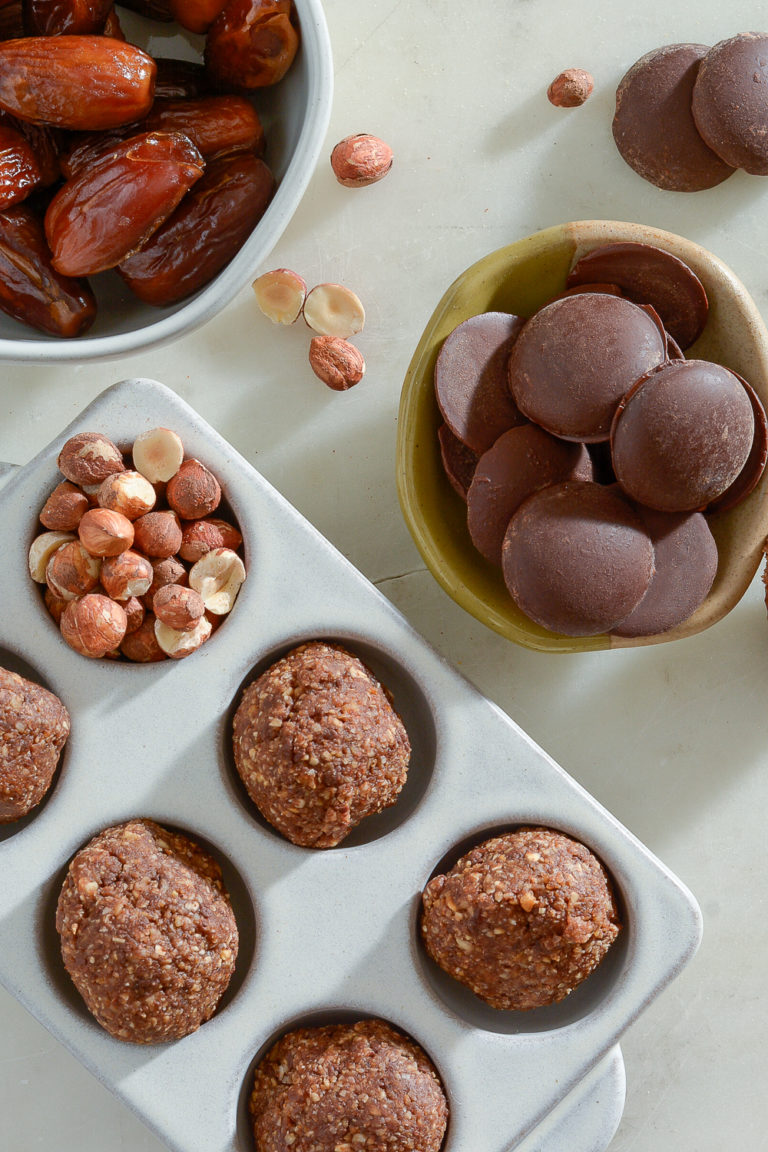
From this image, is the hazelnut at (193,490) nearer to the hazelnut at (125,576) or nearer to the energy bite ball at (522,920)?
the hazelnut at (125,576)

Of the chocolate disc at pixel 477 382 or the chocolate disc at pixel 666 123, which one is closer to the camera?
the chocolate disc at pixel 477 382

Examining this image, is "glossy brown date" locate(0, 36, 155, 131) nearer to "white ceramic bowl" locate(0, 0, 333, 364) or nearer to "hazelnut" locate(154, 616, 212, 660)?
"white ceramic bowl" locate(0, 0, 333, 364)

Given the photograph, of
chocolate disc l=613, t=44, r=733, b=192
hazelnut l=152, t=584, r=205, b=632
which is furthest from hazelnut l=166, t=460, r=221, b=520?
chocolate disc l=613, t=44, r=733, b=192

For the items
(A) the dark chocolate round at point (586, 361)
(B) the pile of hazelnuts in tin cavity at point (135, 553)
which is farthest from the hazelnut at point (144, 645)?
(A) the dark chocolate round at point (586, 361)

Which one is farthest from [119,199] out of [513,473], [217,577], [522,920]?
[522,920]

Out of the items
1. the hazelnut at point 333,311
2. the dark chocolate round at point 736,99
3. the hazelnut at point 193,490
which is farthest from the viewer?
the hazelnut at point 333,311

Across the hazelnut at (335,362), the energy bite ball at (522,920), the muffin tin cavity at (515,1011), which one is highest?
the hazelnut at (335,362)

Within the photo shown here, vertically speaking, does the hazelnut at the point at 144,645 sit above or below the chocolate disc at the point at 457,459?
below

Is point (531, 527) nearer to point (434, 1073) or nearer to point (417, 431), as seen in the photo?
point (417, 431)
